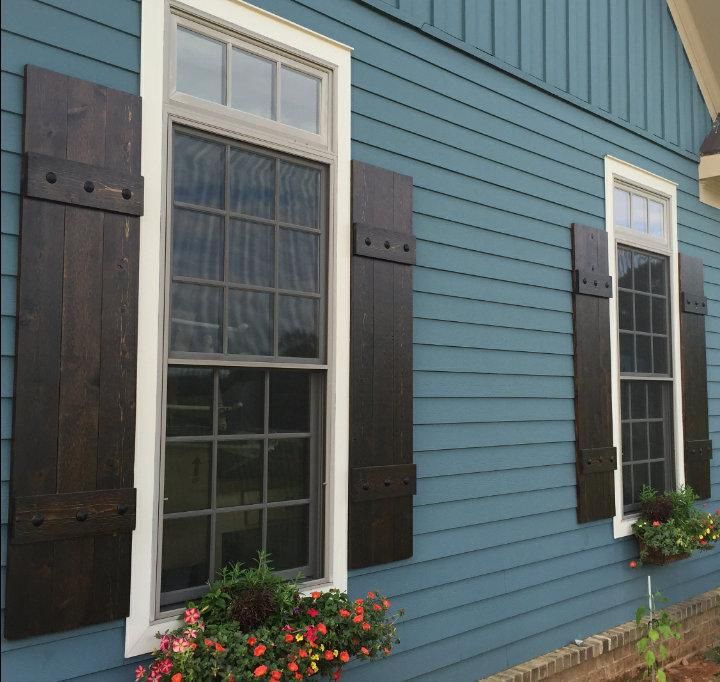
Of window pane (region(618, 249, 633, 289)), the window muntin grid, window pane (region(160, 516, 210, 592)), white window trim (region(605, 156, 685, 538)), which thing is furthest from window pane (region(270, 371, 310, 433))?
window pane (region(618, 249, 633, 289))

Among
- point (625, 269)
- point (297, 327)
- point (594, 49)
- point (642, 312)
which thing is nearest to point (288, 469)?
point (297, 327)

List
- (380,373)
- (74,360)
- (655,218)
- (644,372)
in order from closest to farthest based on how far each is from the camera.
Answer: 1. (74,360)
2. (380,373)
3. (644,372)
4. (655,218)

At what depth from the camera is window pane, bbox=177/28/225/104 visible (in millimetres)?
2803

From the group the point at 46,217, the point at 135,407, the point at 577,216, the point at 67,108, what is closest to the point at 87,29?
the point at 67,108

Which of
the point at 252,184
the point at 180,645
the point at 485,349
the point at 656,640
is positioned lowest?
Result: the point at 656,640

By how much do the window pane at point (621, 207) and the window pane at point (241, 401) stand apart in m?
3.09

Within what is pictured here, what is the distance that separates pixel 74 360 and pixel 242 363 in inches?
26.7

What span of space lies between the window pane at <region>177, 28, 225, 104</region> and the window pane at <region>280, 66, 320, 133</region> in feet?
0.98

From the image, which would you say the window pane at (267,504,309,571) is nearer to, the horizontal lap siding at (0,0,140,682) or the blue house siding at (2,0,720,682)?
the blue house siding at (2,0,720,682)

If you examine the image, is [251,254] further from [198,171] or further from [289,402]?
[289,402]

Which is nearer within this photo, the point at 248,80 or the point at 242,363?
the point at 242,363

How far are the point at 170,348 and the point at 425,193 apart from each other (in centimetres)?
161

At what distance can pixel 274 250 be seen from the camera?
9.91 feet

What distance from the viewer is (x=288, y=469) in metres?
3.07
